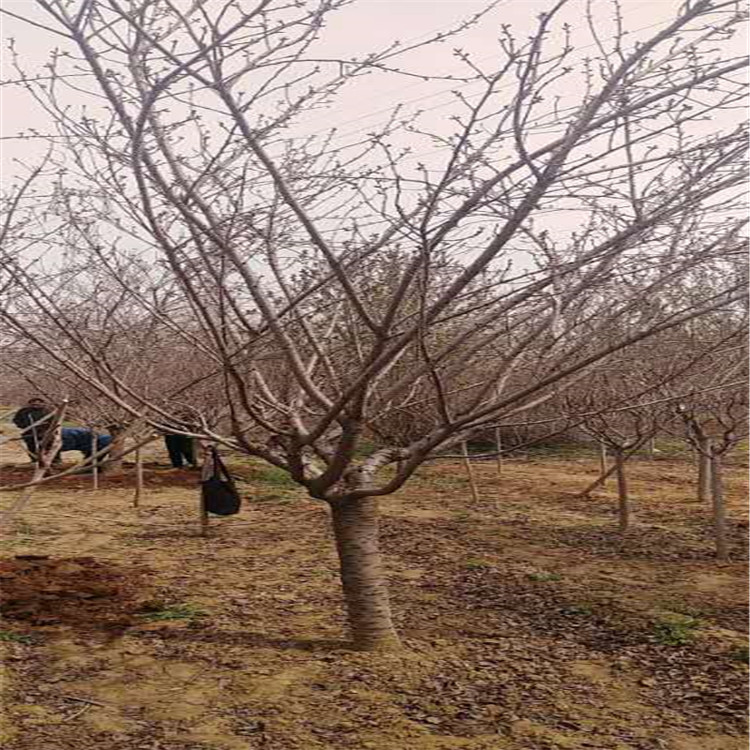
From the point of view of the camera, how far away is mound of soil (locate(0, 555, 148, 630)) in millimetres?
4789

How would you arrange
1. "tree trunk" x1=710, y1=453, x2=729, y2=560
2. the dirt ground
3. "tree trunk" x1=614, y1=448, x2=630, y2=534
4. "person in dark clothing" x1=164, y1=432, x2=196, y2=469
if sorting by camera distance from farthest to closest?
"person in dark clothing" x1=164, y1=432, x2=196, y2=469, "tree trunk" x1=614, y1=448, x2=630, y2=534, "tree trunk" x1=710, y1=453, x2=729, y2=560, the dirt ground

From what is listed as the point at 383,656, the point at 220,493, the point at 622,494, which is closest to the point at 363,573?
the point at 383,656

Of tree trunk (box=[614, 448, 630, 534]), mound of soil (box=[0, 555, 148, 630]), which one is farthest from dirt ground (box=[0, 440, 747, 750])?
tree trunk (box=[614, 448, 630, 534])

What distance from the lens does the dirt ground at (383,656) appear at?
3.26 meters

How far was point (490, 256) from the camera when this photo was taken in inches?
103

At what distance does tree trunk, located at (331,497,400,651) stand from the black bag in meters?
3.16

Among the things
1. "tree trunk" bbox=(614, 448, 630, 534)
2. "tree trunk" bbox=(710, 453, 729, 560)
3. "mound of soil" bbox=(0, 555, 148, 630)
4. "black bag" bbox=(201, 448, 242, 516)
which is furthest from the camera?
"tree trunk" bbox=(614, 448, 630, 534)

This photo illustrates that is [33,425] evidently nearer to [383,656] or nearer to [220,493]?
[383,656]

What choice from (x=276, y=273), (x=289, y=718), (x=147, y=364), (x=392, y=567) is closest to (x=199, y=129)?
(x=276, y=273)

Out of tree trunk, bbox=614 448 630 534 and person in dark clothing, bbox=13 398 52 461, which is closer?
person in dark clothing, bbox=13 398 52 461

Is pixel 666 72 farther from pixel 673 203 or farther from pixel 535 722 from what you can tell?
pixel 535 722

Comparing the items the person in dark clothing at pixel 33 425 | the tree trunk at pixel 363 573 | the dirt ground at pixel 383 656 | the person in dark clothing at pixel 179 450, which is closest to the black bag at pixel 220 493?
the dirt ground at pixel 383 656

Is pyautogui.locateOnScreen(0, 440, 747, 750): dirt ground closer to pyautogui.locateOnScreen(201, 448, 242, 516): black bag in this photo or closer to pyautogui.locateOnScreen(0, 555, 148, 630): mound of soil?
pyautogui.locateOnScreen(0, 555, 148, 630): mound of soil

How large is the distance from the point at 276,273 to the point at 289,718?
6.61ft
